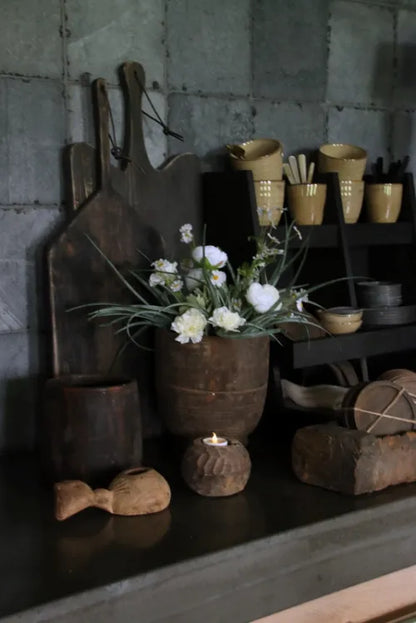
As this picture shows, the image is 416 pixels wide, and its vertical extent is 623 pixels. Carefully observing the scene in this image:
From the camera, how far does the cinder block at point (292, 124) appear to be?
78.9 inches

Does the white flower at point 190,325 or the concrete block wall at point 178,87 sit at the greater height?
the concrete block wall at point 178,87

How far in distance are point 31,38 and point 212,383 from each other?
0.84 metres

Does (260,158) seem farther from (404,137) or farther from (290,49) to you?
(404,137)

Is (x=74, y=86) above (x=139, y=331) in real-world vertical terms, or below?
above

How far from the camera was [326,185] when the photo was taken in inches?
76.1

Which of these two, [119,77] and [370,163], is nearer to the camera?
[119,77]

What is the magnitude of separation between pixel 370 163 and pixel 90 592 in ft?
4.87

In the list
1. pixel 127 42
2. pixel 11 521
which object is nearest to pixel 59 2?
pixel 127 42

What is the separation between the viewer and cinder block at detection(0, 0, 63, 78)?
165 cm

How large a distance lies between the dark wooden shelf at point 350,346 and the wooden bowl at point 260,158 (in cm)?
42

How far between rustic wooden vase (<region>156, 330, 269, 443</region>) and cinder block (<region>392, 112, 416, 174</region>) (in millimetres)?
886

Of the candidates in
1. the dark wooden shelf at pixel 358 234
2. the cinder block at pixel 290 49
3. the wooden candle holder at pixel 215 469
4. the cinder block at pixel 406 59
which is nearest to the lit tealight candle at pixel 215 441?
the wooden candle holder at pixel 215 469

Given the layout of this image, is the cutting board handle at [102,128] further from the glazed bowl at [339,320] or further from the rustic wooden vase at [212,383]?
the glazed bowl at [339,320]

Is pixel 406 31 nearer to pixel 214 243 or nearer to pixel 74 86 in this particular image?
pixel 214 243
